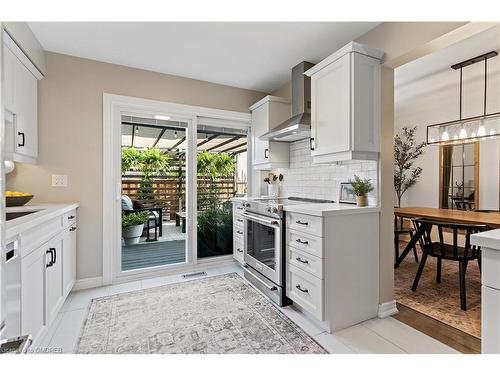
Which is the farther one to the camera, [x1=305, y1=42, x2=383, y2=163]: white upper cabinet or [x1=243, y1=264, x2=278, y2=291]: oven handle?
[x1=243, y1=264, x2=278, y2=291]: oven handle

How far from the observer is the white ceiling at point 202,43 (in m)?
2.16

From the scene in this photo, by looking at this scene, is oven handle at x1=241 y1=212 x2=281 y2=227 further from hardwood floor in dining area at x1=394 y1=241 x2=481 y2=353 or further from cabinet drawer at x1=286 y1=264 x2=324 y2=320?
hardwood floor in dining area at x1=394 y1=241 x2=481 y2=353

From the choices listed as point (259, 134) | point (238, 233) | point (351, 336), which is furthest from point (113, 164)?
point (351, 336)

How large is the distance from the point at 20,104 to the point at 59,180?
2.67ft

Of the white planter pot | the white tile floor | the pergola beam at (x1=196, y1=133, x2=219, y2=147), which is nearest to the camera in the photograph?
the white tile floor

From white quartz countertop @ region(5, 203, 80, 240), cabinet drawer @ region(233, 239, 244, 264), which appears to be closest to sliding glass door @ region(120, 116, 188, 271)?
cabinet drawer @ region(233, 239, 244, 264)

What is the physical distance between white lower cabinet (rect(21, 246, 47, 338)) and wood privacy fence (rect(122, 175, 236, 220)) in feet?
5.05

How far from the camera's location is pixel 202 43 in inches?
95.7

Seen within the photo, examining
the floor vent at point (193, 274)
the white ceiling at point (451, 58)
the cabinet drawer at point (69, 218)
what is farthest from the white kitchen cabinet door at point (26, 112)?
the white ceiling at point (451, 58)

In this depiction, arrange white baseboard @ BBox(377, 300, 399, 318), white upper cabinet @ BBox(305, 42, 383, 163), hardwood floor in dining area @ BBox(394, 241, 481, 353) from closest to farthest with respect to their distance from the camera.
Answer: hardwood floor in dining area @ BBox(394, 241, 481, 353) < white upper cabinet @ BBox(305, 42, 383, 163) < white baseboard @ BBox(377, 300, 399, 318)

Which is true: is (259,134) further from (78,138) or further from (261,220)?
(78,138)

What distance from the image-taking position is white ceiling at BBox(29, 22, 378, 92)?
7.09 ft
